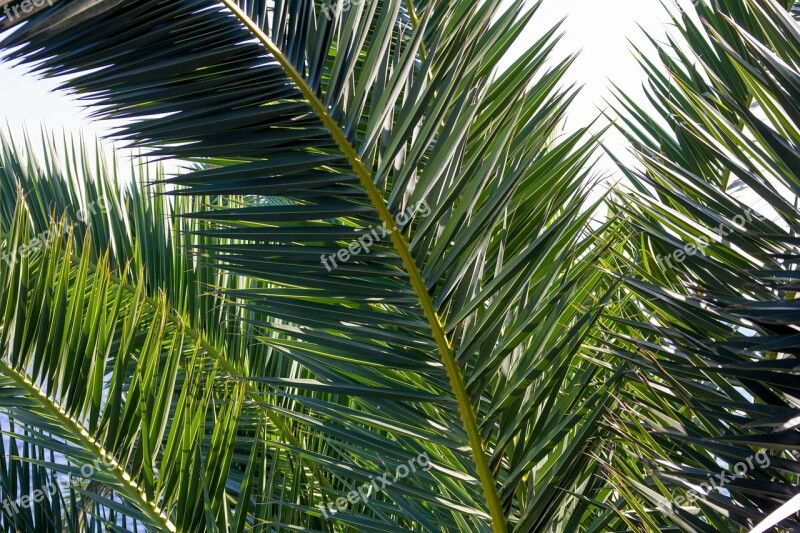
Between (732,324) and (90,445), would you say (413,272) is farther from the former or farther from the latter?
(90,445)

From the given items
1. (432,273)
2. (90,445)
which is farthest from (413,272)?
(90,445)

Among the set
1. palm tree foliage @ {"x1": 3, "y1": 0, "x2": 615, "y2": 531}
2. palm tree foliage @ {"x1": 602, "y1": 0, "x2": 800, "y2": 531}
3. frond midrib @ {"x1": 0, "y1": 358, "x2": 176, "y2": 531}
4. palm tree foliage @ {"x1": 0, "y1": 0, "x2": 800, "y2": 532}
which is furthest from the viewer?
frond midrib @ {"x1": 0, "y1": 358, "x2": 176, "y2": 531}

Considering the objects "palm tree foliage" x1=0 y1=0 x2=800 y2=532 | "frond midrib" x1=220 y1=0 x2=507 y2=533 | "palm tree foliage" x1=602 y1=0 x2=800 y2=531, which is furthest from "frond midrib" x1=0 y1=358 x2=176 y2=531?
"palm tree foliage" x1=602 y1=0 x2=800 y2=531

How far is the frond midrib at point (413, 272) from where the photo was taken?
1.09 meters

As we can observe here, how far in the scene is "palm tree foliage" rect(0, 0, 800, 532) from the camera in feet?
2.93

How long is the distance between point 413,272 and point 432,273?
0.09 feet

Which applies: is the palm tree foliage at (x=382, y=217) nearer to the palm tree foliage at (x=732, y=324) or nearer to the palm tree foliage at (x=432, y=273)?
the palm tree foliage at (x=432, y=273)

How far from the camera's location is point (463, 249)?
1.07 m

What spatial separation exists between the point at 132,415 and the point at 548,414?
73 centimetres

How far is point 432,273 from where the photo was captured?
3.64 ft

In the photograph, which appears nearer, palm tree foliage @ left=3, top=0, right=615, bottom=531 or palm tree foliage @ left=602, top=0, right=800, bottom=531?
palm tree foliage @ left=602, top=0, right=800, bottom=531

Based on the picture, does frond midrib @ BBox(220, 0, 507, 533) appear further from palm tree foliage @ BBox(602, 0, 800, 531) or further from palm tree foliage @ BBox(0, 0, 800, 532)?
palm tree foliage @ BBox(602, 0, 800, 531)

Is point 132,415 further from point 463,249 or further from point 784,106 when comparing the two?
point 784,106

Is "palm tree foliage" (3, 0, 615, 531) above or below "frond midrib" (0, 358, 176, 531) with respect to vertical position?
above
